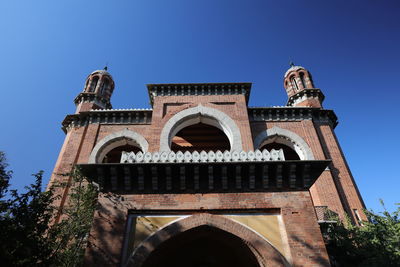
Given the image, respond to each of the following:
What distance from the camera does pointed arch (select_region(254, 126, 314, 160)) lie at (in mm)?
16016

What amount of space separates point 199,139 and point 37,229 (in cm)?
1105

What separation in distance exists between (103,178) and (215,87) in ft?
31.6

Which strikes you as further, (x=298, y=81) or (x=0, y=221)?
(x=298, y=81)

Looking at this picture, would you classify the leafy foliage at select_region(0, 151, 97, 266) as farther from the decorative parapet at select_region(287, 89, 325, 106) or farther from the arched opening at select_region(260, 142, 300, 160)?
the decorative parapet at select_region(287, 89, 325, 106)

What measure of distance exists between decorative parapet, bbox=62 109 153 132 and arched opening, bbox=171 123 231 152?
2.28 meters

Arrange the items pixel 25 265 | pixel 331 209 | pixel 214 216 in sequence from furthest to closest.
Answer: pixel 331 209
pixel 214 216
pixel 25 265

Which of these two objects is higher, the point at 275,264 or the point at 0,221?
the point at 0,221

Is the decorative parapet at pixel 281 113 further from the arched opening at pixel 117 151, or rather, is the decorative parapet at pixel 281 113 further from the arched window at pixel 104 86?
the arched window at pixel 104 86

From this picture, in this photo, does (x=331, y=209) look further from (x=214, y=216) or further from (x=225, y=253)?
(x=214, y=216)

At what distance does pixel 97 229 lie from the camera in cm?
757

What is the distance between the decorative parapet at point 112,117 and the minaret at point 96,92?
2.07 metres

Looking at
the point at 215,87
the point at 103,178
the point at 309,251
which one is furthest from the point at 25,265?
the point at 215,87

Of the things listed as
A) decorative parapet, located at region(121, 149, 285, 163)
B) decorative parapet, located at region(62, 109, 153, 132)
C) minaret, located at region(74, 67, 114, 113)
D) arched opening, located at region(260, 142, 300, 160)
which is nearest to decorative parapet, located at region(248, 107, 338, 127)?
arched opening, located at region(260, 142, 300, 160)

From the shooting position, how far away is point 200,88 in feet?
53.3
